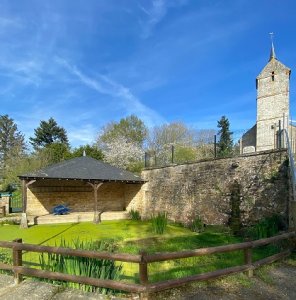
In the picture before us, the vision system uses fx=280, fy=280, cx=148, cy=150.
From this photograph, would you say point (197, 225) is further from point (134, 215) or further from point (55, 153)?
point (55, 153)

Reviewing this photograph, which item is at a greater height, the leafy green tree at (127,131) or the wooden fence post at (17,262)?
the leafy green tree at (127,131)

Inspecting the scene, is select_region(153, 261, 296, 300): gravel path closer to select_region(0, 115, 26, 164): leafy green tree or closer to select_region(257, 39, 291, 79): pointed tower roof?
select_region(257, 39, 291, 79): pointed tower roof

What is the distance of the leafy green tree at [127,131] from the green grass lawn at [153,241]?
17.5m

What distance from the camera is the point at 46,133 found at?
38781mm

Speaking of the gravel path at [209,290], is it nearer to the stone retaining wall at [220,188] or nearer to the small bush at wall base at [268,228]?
the small bush at wall base at [268,228]

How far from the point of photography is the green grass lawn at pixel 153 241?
5488 millimetres

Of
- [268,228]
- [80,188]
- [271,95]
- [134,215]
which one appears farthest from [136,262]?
[271,95]

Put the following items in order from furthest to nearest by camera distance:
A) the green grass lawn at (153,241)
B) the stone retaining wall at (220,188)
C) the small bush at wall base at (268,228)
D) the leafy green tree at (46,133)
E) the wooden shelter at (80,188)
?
1. the leafy green tree at (46,133)
2. the wooden shelter at (80,188)
3. the stone retaining wall at (220,188)
4. the small bush at wall base at (268,228)
5. the green grass lawn at (153,241)

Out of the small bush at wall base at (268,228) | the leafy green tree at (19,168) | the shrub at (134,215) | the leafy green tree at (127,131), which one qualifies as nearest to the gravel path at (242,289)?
the small bush at wall base at (268,228)

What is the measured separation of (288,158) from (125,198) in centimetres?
1145

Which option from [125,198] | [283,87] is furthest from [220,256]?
[283,87]

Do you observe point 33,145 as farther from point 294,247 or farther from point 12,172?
point 294,247

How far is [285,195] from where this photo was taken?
26.7 feet

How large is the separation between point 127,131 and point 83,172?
1632 centimetres
